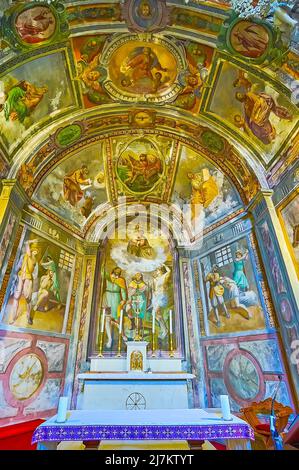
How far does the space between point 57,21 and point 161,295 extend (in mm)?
8133

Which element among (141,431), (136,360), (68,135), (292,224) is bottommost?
(141,431)

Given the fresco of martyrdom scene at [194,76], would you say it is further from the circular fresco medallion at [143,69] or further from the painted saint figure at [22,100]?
the painted saint figure at [22,100]

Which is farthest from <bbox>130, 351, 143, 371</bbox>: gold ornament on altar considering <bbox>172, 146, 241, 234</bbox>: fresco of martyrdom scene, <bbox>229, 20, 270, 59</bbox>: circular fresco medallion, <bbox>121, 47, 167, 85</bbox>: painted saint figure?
<bbox>229, 20, 270, 59</bbox>: circular fresco medallion

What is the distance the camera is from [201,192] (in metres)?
8.94

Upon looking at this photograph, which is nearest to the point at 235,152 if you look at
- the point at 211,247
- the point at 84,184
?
the point at 211,247

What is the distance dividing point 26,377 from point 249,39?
975 centimetres

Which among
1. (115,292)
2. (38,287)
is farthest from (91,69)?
(115,292)

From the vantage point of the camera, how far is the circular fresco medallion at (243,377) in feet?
19.9

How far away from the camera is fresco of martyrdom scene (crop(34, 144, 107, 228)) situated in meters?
8.10

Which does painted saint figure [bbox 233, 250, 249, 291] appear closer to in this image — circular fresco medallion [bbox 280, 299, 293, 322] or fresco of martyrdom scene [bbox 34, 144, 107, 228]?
circular fresco medallion [bbox 280, 299, 293, 322]

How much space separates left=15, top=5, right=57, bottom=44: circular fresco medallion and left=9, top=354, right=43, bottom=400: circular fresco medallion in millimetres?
7556

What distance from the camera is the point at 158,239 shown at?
10.1 meters

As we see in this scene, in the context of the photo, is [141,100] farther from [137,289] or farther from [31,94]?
[137,289]

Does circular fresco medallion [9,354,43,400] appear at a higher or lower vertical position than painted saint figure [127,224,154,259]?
lower
